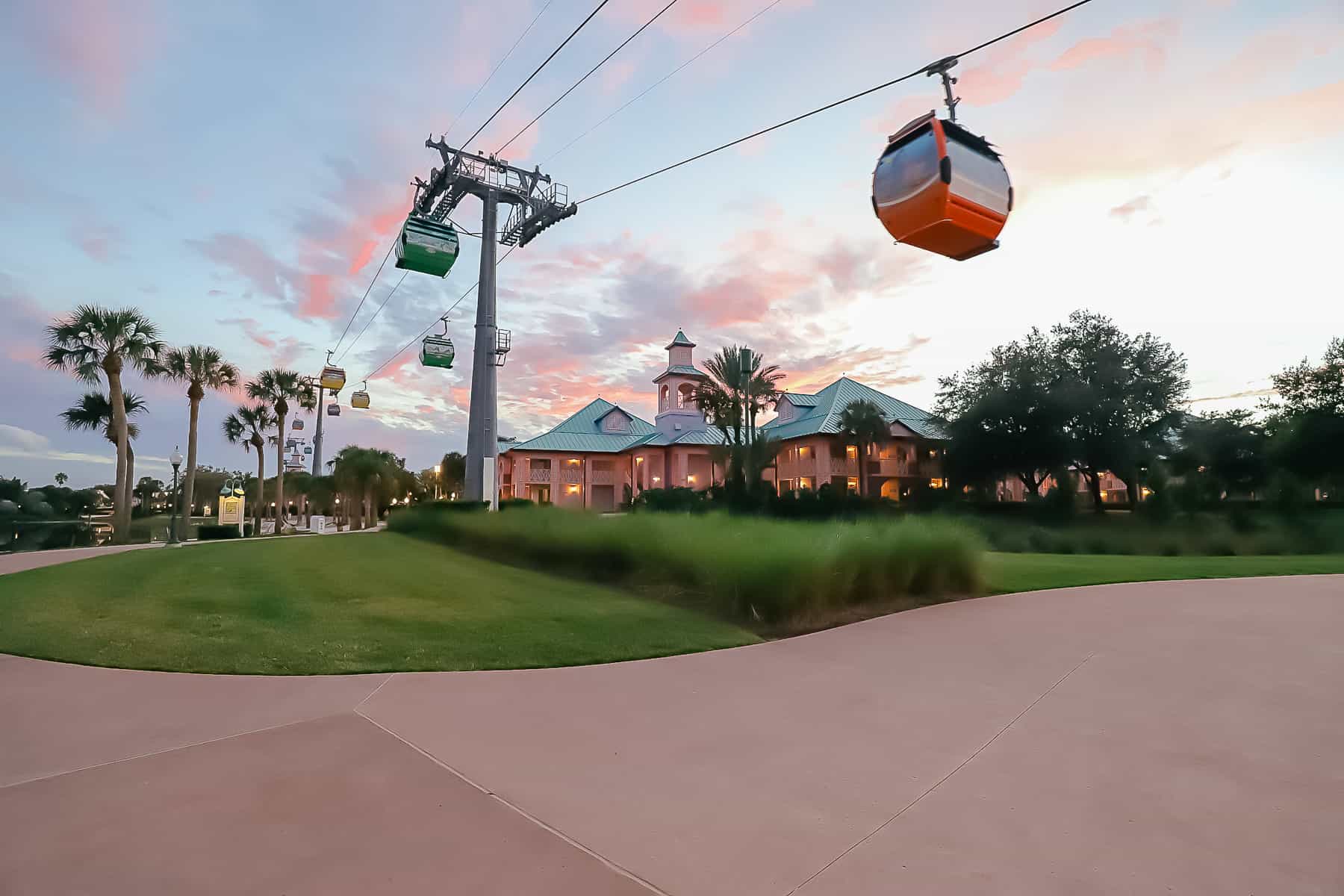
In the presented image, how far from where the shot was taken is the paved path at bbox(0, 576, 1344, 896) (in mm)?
2510

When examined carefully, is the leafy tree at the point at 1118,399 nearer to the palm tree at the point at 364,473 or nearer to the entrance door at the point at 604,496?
the entrance door at the point at 604,496

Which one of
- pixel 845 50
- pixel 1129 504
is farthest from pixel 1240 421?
pixel 845 50

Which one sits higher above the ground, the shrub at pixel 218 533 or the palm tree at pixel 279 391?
the palm tree at pixel 279 391

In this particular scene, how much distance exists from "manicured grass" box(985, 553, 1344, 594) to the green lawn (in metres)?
0.09

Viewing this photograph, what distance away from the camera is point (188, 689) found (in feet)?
16.3

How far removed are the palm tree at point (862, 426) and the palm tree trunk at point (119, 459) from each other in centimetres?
3925

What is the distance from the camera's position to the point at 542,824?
9.42 feet

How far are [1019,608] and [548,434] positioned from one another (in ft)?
154

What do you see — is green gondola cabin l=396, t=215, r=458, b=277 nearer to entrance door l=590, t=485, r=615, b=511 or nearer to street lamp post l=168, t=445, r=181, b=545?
street lamp post l=168, t=445, r=181, b=545

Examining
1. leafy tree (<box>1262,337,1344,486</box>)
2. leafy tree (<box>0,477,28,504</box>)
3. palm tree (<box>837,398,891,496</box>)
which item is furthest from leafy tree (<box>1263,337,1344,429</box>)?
leafy tree (<box>0,477,28,504</box>)

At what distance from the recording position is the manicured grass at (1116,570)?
12.1m

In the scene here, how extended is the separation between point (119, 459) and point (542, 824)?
37.2 m

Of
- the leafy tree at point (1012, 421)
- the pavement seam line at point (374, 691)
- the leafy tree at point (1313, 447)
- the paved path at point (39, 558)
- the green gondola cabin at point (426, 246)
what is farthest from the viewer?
the leafy tree at point (1012, 421)

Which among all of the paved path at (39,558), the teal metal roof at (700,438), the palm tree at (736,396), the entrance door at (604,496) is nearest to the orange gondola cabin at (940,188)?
the paved path at (39,558)
